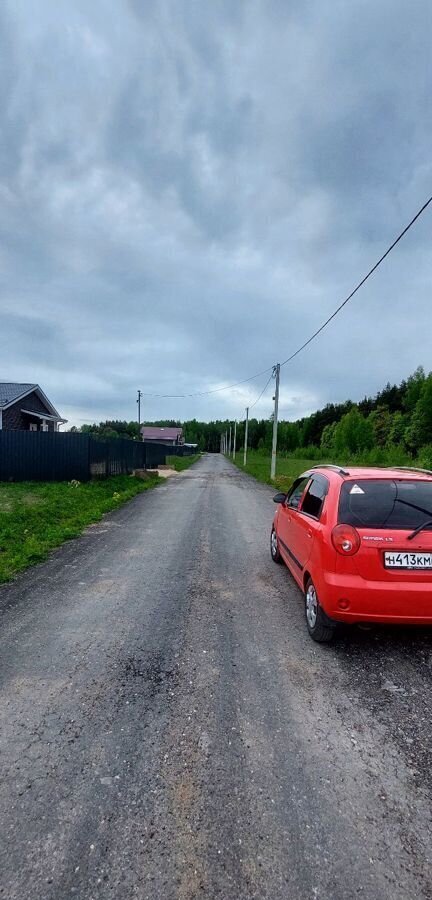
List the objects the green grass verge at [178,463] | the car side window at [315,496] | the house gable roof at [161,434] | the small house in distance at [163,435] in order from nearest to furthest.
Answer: the car side window at [315,496]
the green grass verge at [178,463]
the small house in distance at [163,435]
the house gable roof at [161,434]

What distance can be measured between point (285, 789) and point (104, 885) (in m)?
0.89

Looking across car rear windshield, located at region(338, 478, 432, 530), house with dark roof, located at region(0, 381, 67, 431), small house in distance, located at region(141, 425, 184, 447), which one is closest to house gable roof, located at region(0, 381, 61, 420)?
house with dark roof, located at region(0, 381, 67, 431)

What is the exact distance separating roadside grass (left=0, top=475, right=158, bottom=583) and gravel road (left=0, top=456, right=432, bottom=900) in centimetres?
194

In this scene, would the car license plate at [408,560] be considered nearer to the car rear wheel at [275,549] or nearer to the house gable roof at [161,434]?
the car rear wheel at [275,549]

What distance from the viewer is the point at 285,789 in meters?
2.06

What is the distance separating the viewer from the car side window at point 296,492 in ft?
17.2

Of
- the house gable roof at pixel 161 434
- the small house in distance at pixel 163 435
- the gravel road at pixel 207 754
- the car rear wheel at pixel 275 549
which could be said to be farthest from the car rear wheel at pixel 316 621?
the house gable roof at pixel 161 434

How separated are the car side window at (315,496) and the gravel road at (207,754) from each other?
106 cm

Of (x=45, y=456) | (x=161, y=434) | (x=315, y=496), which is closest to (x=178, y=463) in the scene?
(x=45, y=456)

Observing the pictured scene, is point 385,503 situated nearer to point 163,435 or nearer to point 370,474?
point 370,474

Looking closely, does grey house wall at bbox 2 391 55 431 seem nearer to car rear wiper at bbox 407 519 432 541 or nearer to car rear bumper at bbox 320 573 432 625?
car rear bumper at bbox 320 573 432 625

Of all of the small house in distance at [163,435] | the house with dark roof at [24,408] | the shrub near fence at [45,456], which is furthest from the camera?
the small house in distance at [163,435]

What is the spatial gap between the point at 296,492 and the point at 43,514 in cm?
605

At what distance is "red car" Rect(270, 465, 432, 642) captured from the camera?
3.25 metres
